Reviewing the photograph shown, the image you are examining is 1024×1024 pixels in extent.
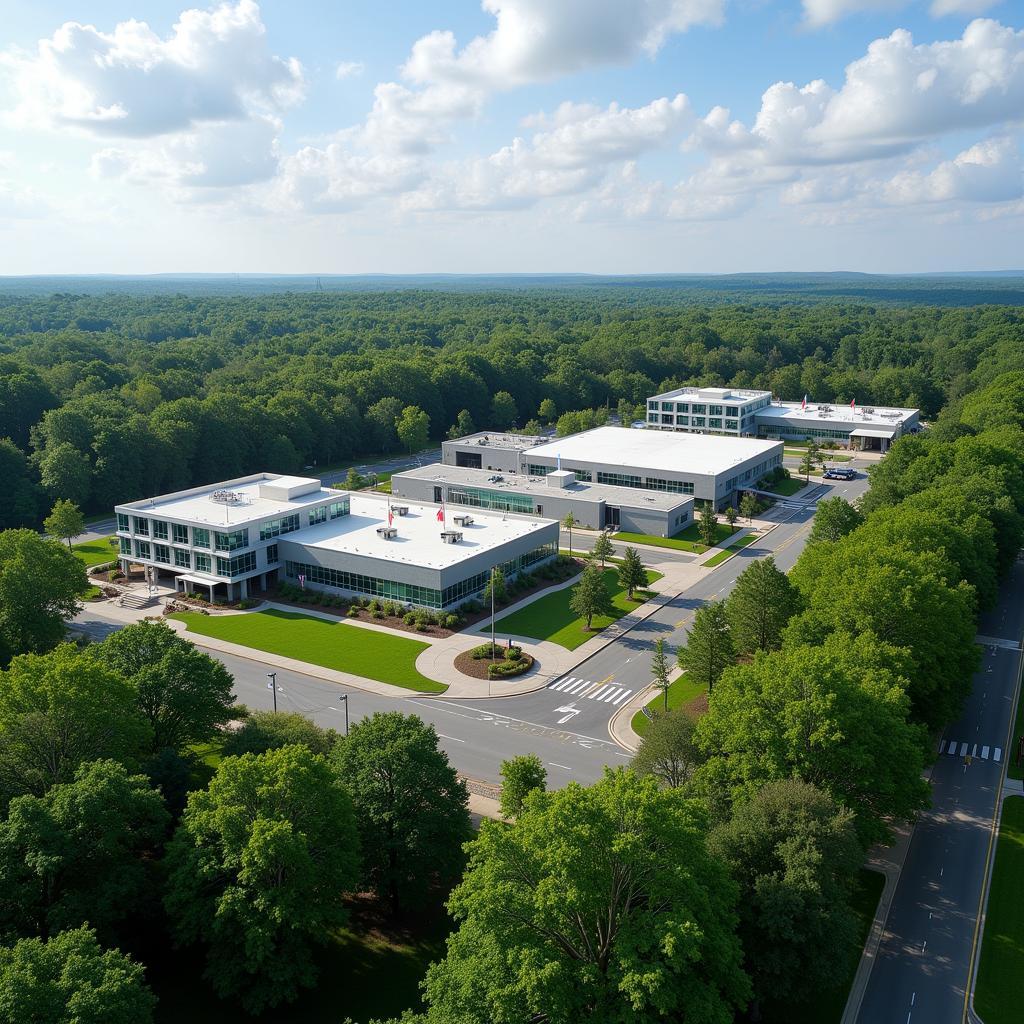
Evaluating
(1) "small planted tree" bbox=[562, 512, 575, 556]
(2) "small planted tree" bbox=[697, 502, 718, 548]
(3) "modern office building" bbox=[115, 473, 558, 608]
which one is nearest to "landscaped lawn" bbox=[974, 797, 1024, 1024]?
(3) "modern office building" bbox=[115, 473, 558, 608]

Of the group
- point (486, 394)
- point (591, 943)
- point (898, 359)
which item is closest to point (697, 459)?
point (486, 394)

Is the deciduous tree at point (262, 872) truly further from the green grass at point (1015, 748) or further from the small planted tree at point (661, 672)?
the green grass at point (1015, 748)

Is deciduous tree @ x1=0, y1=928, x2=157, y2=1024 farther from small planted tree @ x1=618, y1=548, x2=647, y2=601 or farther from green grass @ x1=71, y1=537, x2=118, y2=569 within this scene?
green grass @ x1=71, y1=537, x2=118, y2=569

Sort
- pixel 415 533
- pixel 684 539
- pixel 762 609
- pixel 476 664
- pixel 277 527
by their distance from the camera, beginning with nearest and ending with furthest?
pixel 762 609 → pixel 476 664 → pixel 277 527 → pixel 415 533 → pixel 684 539

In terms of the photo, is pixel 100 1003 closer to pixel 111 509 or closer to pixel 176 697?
pixel 176 697

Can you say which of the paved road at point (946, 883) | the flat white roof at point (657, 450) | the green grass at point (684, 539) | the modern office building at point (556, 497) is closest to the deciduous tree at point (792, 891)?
the paved road at point (946, 883)

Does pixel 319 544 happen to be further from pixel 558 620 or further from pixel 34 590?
pixel 34 590

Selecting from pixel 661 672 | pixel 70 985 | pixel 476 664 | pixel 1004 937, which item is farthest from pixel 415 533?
pixel 70 985
